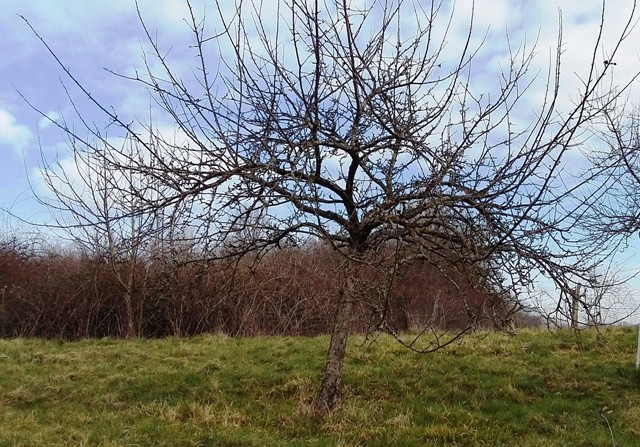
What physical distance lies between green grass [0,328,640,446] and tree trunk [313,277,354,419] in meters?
0.13

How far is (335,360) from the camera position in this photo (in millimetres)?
5777

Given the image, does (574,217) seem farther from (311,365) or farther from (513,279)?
(311,365)

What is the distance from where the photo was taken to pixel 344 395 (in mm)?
6523

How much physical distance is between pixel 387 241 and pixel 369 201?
0.55 m

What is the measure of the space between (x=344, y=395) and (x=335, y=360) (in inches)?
36.9

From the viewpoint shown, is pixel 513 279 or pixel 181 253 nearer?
pixel 513 279

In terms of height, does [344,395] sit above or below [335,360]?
below

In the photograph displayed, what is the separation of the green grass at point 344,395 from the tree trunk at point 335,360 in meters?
0.13


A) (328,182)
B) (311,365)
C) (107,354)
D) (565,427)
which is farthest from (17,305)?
(565,427)

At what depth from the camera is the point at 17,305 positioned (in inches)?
600

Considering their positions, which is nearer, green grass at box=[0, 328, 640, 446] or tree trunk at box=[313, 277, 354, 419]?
green grass at box=[0, 328, 640, 446]

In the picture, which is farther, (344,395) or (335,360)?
(344,395)

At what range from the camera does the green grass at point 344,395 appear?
5387mm

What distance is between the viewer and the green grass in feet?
17.7
